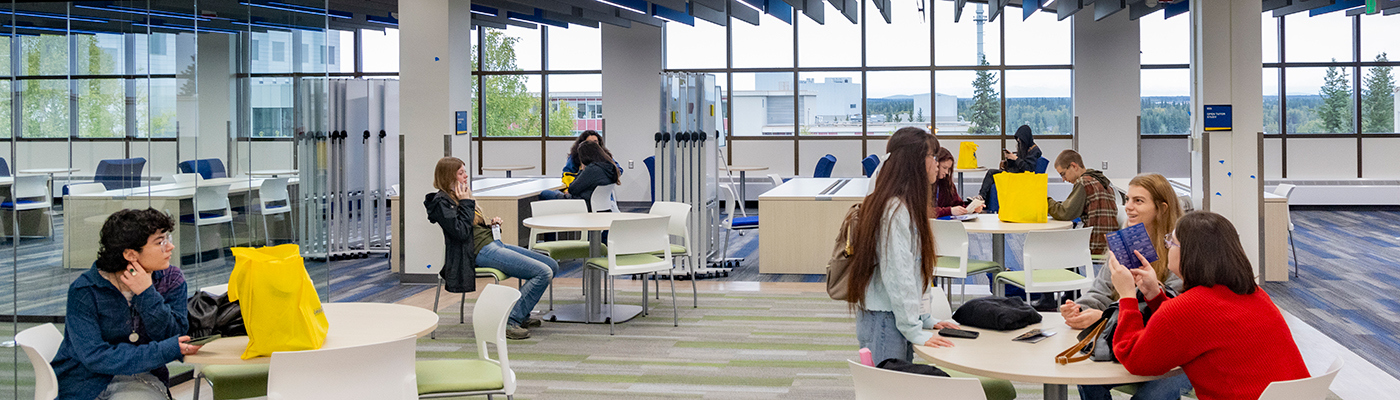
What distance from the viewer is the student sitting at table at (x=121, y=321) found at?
117 inches

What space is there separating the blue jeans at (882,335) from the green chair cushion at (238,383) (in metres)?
2.09

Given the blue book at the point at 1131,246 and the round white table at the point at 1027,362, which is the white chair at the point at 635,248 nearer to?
the round white table at the point at 1027,362

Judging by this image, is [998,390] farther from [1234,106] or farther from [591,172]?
[1234,106]

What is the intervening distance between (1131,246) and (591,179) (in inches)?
222

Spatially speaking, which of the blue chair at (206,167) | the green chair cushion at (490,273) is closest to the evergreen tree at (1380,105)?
the green chair cushion at (490,273)

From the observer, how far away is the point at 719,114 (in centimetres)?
895

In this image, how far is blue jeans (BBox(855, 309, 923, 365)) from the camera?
340cm

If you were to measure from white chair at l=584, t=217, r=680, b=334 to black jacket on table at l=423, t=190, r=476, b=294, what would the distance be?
0.85m

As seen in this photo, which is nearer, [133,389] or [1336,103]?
[133,389]

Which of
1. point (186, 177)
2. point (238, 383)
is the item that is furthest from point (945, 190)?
point (238, 383)

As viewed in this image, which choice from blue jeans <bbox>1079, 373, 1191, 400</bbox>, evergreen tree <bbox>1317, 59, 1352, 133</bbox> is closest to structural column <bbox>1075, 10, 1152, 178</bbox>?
evergreen tree <bbox>1317, 59, 1352, 133</bbox>

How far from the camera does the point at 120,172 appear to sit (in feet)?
15.7

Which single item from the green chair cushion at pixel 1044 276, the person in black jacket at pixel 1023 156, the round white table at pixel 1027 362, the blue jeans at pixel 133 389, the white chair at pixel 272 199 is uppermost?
the person in black jacket at pixel 1023 156

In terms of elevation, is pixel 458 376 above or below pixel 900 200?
below
